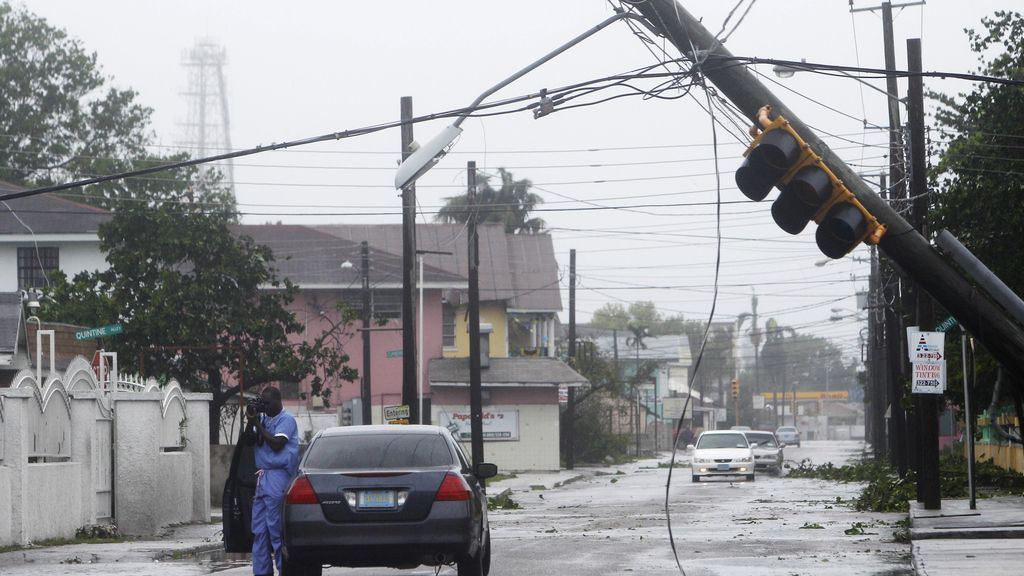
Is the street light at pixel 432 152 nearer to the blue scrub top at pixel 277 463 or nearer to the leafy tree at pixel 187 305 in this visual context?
the blue scrub top at pixel 277 463

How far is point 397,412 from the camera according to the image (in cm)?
3153

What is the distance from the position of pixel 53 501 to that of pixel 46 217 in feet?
104

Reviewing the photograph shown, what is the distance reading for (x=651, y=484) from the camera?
40125 mm

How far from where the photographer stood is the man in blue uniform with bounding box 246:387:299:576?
13.1m

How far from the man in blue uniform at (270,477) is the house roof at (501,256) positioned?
4365 centimetres

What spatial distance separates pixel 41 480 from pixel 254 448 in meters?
6.42

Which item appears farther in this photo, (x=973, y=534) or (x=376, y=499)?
(x=973, y=534)

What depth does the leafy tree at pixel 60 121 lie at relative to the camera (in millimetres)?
60531

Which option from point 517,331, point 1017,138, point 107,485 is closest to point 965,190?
point 1017,138

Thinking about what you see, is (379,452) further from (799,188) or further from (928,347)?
(928,347)

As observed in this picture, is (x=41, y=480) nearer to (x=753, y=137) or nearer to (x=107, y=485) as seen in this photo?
(x=107, y=485)

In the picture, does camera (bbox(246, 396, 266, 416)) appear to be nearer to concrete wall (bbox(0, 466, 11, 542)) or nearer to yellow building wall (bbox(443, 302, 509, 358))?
concrete wall (bbox(0, 466, 11, 542))

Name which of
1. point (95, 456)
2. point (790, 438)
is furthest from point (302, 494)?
point (790, 438)

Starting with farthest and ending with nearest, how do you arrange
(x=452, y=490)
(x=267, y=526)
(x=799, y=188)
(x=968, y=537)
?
(x=968, y=537), (x=267, y=526), (x=452, y=490), (x=799, y=188)
